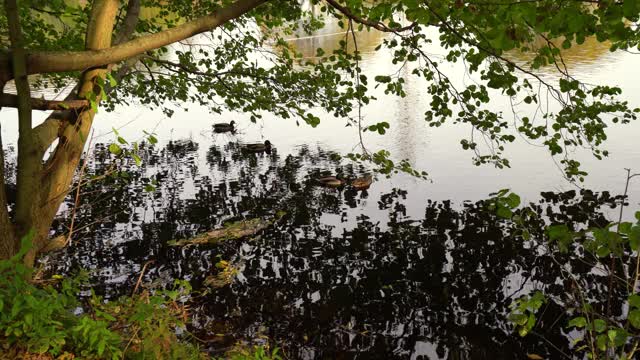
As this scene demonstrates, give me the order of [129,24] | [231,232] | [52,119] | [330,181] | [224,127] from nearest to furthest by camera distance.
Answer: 1. [52,119]
2. [129,24]
3. [231,232]
4. [330,181]
5. [224,127]

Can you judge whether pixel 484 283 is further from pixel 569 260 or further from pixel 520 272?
pixel 569 260

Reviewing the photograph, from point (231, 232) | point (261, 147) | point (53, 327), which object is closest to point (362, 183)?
point (231, 232)

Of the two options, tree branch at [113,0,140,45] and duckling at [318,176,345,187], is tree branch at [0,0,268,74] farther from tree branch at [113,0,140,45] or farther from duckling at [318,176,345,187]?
duckling at [318,176,345,187]

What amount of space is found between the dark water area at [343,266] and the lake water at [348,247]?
0.13ft

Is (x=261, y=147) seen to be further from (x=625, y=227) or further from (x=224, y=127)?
(x=625, y=227)

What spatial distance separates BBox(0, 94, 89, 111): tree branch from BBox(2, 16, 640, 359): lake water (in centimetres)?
111

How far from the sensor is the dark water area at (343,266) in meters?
8.16

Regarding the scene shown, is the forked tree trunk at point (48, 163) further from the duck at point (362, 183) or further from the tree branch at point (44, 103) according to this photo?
the duck at point (362, 183)

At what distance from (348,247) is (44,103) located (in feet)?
28.2

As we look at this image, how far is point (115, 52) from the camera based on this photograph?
4297 mm

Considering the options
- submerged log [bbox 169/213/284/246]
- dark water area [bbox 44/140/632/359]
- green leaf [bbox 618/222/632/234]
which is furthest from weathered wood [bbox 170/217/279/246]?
green leaf [bbox 618/222/632/234]

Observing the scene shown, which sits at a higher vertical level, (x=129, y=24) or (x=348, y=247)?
(x=129, y=24)

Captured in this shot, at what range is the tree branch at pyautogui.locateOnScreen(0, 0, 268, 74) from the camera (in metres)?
4.03

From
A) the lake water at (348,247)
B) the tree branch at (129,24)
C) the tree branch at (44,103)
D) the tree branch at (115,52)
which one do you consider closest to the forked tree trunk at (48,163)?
the tree branch at (44,103)
